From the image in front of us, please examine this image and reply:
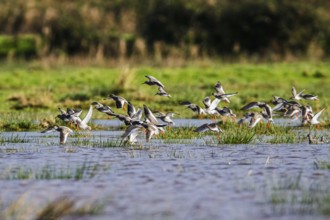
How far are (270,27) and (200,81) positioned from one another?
1162 centimetres

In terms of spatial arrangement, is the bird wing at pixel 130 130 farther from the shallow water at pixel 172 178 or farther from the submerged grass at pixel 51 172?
the submerged grass at pixel 51 172

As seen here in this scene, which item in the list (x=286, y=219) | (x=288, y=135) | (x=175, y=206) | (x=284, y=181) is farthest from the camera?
(x=288, y=135)

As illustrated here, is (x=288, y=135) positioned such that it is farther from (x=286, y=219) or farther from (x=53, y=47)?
(x=53, y=47)

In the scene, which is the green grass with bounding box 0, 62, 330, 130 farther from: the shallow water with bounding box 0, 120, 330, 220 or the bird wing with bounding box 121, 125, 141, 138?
the shallow water with bounding box 0, 120, 330, 220

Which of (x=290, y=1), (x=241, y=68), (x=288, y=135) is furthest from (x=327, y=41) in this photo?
(x=288, y=135)

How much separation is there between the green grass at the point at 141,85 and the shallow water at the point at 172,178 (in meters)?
4.88

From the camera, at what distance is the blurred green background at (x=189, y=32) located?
42.4 meters

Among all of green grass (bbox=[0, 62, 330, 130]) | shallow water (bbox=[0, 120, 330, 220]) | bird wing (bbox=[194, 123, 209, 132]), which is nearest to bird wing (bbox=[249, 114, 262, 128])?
shallow water (bbox=[0, 120, 330, 220])

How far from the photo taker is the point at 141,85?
1233 inches

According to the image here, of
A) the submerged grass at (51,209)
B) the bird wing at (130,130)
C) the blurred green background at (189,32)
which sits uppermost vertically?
the blurred green background at (189,32)

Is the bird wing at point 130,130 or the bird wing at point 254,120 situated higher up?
the bird wing at point 254,120

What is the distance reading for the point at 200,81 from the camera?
32875 millimetres

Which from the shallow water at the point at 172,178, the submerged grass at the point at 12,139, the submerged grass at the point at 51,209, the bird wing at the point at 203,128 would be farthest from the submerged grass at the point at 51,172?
the bird wing at the point at 203,128

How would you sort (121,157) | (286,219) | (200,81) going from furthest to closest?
(200,81)
(121,157)
(286,219)
